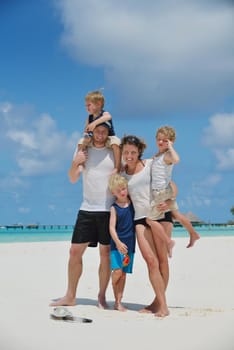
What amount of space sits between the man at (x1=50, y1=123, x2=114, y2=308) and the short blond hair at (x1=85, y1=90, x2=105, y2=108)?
231 millimetres

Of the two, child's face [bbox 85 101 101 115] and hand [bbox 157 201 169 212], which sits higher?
child's face [bbox 85 101 101 115]

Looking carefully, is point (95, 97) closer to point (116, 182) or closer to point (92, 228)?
point (116, 182)

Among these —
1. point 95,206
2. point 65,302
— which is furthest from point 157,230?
point 65,302

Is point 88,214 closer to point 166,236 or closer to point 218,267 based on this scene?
point 166,236

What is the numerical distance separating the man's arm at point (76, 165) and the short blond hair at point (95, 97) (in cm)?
52

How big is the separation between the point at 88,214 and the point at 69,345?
70.5 inches

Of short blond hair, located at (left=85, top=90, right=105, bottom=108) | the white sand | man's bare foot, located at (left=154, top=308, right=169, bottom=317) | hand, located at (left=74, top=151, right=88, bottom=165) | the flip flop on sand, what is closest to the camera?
the white sand

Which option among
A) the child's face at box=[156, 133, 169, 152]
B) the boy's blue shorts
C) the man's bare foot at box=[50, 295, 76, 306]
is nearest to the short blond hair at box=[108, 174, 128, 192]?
the child's face at box=[156, 133, 169, 152]

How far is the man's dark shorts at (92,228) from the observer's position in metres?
5.34

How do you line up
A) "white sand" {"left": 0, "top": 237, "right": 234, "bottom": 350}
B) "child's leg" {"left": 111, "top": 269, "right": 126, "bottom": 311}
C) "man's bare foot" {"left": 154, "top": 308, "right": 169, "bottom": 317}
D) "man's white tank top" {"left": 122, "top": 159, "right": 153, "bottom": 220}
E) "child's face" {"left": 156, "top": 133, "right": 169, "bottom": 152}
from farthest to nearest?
1. "child's leg" {"left": 111, "top": 269, "right": 126, "bottom": 311}
2. "man's white tank top" {"left": 122, "top": 159, "right": 153, "bottom": 220}
3. "child's face" {"left": 156, "top": 133, "right": 169, "bottom": 152}
4. "man's bare foot" {"left": 154, "top": 308, "right": 169, "bottom": 317}
5. "white sand" {"left": 0, "top": 237, "right": 234, "bottom": 350}

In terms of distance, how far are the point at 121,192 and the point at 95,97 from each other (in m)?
0.93

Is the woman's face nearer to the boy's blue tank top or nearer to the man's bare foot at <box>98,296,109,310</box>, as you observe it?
the boy's blue tank top

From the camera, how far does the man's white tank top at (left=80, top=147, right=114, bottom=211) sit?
5.36m

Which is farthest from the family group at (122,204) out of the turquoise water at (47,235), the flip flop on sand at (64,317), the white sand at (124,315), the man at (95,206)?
the turquoise water at (47,235)
